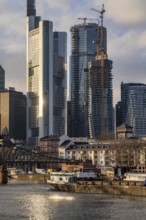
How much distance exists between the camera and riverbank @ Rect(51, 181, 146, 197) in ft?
348

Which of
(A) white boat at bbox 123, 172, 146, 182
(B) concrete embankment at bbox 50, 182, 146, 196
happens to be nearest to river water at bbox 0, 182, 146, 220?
(B) concrete embankment at bbox 50, 182, 146, 196

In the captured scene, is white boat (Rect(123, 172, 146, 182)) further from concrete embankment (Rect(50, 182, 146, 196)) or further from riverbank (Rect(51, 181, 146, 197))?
concrete embankment (Rect(50, 182, 146, 196))

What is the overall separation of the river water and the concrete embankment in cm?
Result: 466

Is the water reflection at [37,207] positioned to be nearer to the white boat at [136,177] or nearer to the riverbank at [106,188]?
the riverbank at [106,188]

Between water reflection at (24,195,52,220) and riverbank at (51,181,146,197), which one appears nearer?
water reflection at (24,195,52,220)

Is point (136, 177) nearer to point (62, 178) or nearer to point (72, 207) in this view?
point (62, 178)

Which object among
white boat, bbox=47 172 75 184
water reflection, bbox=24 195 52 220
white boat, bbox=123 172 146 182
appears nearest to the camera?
water reflection, bbox=24 195 52 220

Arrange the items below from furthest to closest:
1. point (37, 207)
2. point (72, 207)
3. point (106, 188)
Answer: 1. point (106, 188)
2. point (37, 207)
3. point (72, 207)

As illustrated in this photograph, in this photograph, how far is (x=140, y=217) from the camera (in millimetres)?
73438

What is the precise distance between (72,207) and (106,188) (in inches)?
1117

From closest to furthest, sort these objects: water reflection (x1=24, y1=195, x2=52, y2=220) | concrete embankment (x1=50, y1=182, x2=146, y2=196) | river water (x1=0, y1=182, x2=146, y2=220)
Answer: river water (x1=0, y1=182, x2=146, y2=220) → water reflection (x1=24, y1=195, x2=52, y2=220) → concrete embankment (x1=50, y1=182, x2=146, y2=196)

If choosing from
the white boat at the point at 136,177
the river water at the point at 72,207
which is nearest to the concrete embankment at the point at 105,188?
the river water at the point at 72,207

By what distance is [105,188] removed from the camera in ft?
370

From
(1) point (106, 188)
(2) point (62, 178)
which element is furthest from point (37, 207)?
(2) point (62, 178)
